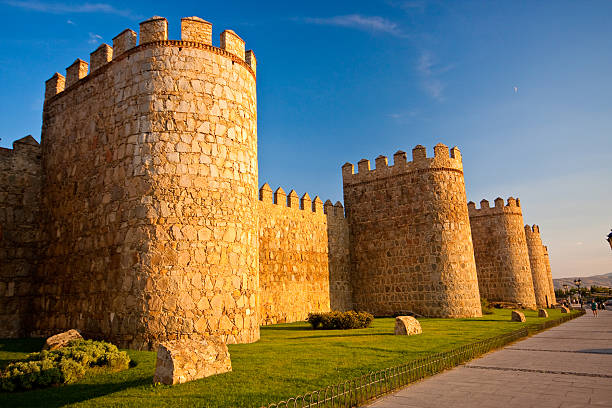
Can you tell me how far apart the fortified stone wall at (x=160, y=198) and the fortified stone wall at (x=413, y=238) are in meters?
12.1

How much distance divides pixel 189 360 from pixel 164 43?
810 cm

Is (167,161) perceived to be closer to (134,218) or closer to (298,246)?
(134,218)

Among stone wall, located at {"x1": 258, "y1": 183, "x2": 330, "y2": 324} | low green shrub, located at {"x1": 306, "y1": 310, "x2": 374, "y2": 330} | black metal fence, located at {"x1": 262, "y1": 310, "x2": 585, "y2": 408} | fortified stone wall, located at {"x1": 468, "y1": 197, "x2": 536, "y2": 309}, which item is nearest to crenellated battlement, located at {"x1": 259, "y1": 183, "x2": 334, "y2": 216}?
stone wall, located at {"x1": 258, "y1": 183, "x2": 330, "y2": 324}

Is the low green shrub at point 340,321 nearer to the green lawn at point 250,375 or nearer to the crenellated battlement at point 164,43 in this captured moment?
the green lawn at point 250,375

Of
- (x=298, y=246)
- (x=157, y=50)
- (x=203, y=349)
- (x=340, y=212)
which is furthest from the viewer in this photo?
(x=340, y=212)

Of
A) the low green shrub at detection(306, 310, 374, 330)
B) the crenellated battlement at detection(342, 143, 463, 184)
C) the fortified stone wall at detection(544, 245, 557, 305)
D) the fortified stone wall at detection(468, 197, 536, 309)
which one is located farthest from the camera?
the fortified stone wall at detection(544, 245, 557, 305)

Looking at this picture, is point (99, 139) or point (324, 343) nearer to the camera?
point (324, 343)

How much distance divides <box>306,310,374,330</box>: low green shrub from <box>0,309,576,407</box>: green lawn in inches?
135

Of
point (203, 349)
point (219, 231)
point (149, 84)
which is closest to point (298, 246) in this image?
point (219, 231)

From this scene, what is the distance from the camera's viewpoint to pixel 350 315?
14461 millimetres

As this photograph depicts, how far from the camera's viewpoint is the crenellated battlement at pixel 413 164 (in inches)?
849

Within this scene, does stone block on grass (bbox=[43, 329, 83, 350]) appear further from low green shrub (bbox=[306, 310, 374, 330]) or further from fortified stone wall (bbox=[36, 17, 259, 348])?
low green shrub (bbox=[306, 310, 374, 330])

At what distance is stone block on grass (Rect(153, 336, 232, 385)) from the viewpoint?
6.10 meters

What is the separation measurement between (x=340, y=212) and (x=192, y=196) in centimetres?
1415
